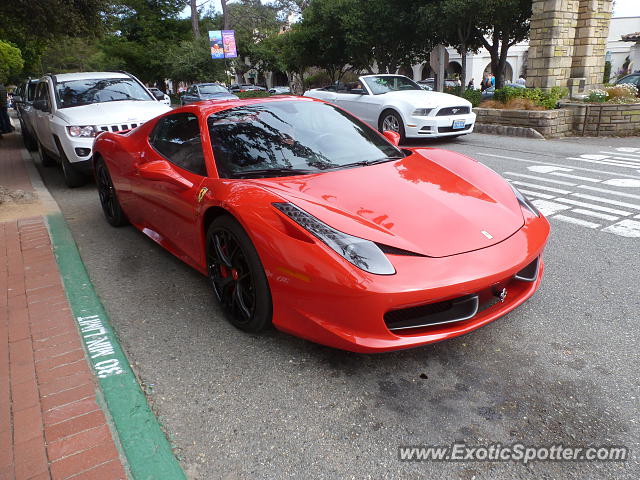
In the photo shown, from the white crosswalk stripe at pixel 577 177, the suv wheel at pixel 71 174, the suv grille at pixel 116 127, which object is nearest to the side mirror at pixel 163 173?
the suv grille at pixel 116 127

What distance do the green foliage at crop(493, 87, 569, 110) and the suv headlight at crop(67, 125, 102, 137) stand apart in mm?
10328

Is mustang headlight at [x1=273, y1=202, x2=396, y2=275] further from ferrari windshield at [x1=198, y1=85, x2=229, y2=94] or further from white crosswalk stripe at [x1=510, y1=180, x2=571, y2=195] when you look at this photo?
ferrari windshield at [x1=198, y1=85, x2=229, y2=94]

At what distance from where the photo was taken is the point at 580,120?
12.1 meters

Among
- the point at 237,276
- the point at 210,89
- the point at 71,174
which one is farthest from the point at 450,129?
the point at 210,89

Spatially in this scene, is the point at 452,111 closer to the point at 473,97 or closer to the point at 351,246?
the point at 473,97

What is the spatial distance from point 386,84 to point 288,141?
8.24 metres

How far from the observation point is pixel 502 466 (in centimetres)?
193

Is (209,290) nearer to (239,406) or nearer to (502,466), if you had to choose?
(239,406)

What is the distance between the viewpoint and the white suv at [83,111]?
21.7ft

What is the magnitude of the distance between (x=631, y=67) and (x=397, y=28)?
73.2 ft

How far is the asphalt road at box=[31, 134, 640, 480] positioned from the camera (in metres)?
2.01

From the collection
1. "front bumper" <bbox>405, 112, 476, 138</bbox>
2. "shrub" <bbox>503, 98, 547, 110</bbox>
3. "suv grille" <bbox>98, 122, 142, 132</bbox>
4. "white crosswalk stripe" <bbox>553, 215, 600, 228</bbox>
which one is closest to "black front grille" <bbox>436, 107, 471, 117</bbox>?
"front bumper" <bbox>405, 112, 476, 138</bbox>

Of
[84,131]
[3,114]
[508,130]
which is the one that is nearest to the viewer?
[84,131]

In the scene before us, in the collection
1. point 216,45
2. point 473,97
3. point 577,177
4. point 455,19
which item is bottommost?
point 577,177
